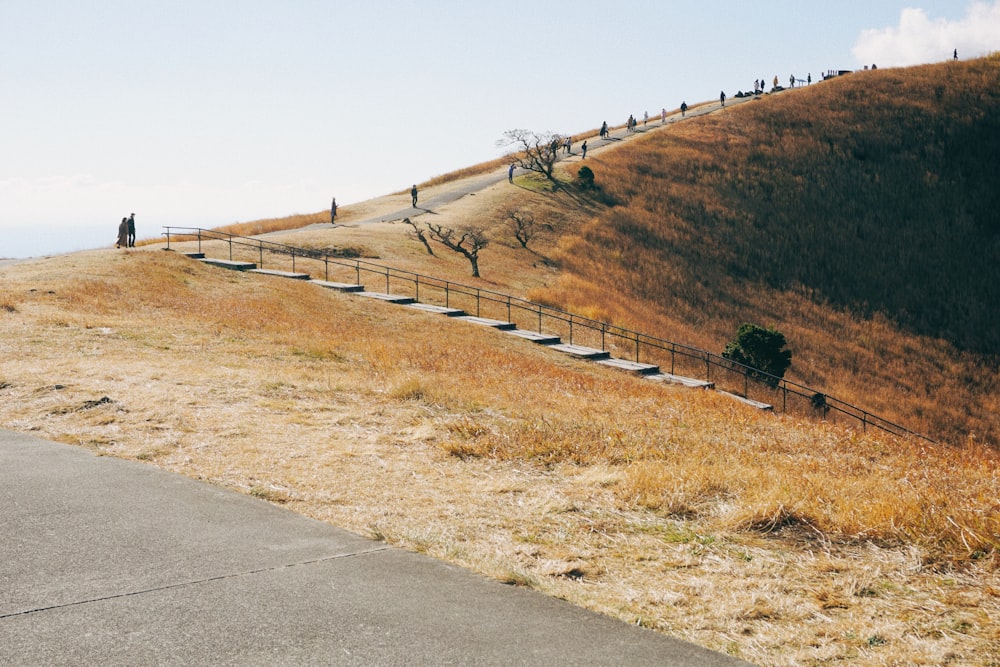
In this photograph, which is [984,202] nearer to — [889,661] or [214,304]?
[214,304]

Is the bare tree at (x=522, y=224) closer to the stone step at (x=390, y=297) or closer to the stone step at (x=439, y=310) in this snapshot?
the stone step at (x=390, y=297)

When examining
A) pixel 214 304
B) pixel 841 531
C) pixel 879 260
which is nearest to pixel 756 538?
pixel 841 531

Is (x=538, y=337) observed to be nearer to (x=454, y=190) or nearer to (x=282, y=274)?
(x=282, y=274)

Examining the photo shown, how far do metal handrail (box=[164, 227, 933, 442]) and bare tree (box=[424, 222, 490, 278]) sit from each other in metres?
6.22

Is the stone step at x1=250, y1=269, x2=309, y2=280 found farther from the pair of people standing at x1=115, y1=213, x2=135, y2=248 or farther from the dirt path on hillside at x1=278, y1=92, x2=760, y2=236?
the dirt path on hillside at x1=278, y1=92, x2=760, y2=236

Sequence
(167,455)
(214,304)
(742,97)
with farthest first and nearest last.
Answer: (742,97), (214,304), (167,455)

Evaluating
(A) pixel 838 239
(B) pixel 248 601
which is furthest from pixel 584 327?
(A) pixel 838 239

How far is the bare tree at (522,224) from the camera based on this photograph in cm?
5622

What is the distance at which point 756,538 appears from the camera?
6.98 m

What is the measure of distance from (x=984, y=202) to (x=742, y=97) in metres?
Result: 48.9

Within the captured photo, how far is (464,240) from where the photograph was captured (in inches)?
2037

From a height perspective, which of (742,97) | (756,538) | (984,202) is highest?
(742,97)

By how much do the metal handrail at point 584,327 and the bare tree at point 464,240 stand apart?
6221 millimetres

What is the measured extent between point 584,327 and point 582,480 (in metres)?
28.6
